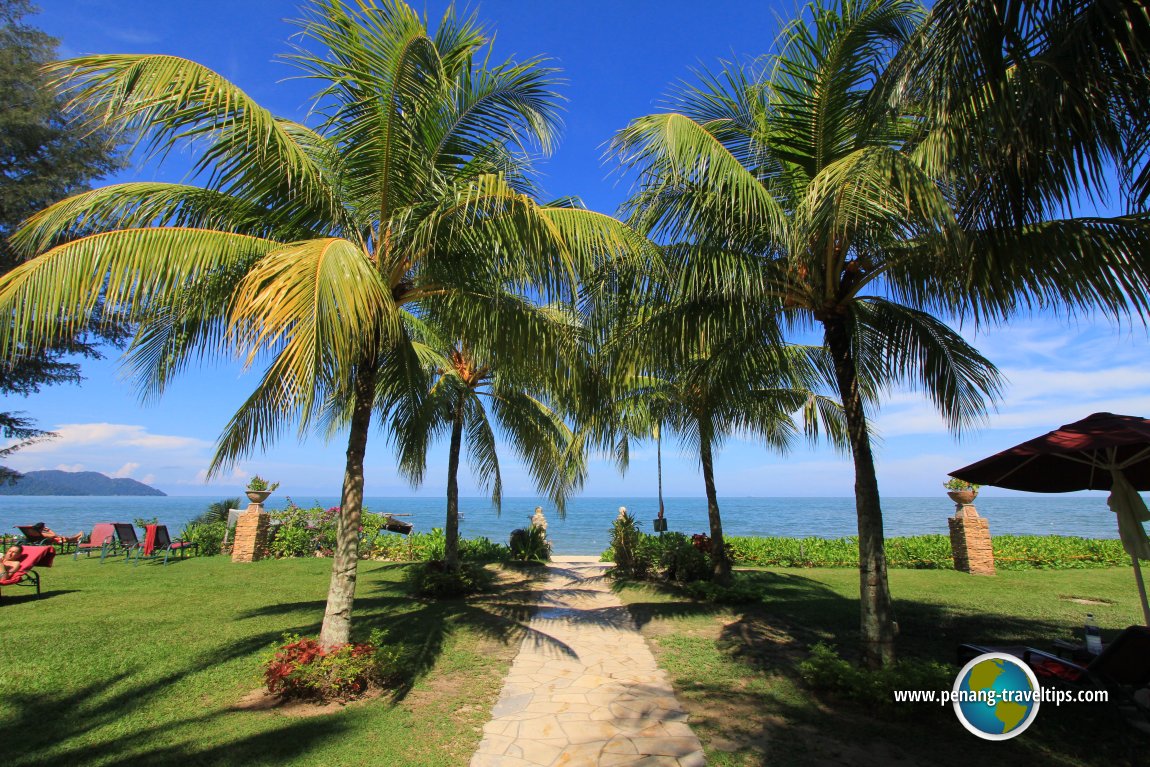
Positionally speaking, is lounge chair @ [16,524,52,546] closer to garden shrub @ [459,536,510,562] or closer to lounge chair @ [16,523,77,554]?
lounge chair @ [16,523,77,554]

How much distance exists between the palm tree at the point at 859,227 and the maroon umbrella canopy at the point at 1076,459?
2.96ft

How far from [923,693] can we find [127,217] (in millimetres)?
7846

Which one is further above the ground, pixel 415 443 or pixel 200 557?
pixel 415 443

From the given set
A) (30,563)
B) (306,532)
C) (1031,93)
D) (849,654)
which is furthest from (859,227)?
(306,532)

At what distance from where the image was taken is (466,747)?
159 inches

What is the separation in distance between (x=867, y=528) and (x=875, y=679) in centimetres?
134

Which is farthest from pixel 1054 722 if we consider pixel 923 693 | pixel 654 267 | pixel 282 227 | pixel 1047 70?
pixel 282 227

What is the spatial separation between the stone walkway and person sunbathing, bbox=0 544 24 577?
8.19m

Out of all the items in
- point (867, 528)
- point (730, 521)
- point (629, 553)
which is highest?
point (867, 528)

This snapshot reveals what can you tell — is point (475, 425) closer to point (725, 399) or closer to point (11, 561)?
point (725, 399)

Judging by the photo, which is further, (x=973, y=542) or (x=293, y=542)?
(x=293, y=542)

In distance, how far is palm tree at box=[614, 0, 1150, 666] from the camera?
4.29m

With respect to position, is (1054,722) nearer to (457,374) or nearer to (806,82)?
(806,82)

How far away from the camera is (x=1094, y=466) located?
5.28 m
